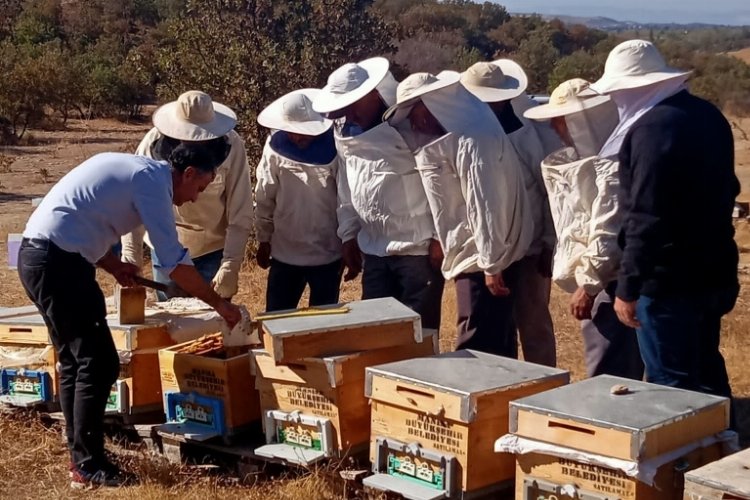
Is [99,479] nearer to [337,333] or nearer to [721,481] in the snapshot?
[337,333]

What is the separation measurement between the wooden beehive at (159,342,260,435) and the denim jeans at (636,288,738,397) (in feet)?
5.95

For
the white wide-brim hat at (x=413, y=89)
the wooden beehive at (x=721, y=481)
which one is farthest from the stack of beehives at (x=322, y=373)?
the wooden beehive at (x=721, y=481)

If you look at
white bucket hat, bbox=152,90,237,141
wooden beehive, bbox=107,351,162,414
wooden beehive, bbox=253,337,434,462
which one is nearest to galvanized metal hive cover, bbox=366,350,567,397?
wooden beehive, bbox=253,337,434,462

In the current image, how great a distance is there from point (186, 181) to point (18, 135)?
20.8 metres

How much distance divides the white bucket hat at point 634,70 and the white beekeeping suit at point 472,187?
743 millimetres

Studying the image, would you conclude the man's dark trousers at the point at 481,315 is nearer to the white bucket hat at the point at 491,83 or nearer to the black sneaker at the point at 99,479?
the white bucket hat at the point at 491,83

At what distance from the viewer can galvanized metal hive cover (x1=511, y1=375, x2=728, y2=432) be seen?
3.45m

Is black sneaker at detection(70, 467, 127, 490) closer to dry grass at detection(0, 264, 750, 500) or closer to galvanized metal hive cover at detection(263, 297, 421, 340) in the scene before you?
dry grass at detection(0, 264, 750, 500)

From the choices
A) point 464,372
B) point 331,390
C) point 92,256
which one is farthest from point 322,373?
point 92,256

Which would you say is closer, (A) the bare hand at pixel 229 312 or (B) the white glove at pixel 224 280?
(A) the bare hand at pixel 229 312

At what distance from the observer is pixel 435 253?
17.4 ft

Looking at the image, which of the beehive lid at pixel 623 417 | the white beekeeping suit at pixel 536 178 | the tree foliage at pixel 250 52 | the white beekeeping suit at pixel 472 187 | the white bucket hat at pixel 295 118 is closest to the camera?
the beehive lid at pixel 623 417

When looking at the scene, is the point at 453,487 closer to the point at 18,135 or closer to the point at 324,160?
the point at 324,160

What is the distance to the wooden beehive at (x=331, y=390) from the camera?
4.34 metres
